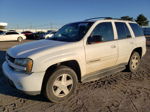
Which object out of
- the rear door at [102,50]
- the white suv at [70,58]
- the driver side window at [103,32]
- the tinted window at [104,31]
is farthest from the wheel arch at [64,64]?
the tinted window at [104,31]

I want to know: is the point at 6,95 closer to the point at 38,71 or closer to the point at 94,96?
the point at 38,71

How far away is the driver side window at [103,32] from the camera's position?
4.04m

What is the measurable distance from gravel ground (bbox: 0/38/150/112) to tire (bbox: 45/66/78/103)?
0.15m

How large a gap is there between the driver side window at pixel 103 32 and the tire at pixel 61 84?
104 centimetres

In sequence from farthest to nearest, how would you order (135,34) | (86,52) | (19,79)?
(135,34) < (86,52) < (19,79)

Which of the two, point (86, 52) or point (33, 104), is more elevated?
point (86, 52)

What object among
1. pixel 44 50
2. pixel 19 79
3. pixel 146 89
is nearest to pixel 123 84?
pixel 146 89

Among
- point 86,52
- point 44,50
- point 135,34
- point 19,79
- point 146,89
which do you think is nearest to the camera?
point 19,79

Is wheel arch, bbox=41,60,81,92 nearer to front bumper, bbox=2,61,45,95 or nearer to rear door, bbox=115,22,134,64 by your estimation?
front bumper, bbox=2,61,45,95

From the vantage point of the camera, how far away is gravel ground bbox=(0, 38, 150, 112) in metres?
3.31

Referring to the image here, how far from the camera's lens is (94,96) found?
387cm

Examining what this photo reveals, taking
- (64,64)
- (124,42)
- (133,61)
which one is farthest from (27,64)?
(133,61)

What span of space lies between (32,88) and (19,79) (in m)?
0.31

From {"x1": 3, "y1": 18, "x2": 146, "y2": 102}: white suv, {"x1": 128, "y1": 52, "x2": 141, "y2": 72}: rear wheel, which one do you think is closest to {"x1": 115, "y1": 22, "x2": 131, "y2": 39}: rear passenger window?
{"x1": 3, "y1": 18, "x2": 146, "y2": 102}: white suv
